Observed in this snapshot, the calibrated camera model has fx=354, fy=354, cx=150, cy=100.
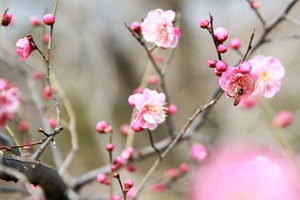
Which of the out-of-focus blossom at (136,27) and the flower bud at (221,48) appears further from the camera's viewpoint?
the out-of-focus blossom at (136,27)

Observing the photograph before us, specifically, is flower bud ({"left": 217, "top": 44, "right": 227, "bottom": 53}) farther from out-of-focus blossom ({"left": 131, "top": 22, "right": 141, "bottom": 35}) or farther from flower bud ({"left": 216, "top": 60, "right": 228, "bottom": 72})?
out-of-focus blossom ({"left": 131, "top": 22, "right": 141, "bottom": 35})

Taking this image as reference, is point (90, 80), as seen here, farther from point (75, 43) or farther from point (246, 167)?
point (246, 167)

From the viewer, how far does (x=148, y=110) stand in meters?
0.60

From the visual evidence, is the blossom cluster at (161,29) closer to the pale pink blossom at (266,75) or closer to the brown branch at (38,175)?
the pale pink blossom at (266,75)

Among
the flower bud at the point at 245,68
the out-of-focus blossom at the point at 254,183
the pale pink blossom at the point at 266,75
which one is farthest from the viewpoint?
the out-of-focus blossom at the point at 254,183

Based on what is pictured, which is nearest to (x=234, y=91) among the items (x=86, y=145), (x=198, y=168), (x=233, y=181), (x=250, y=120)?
(x=233, y=181)

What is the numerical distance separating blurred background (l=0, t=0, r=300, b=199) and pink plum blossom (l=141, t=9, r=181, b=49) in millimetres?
1938

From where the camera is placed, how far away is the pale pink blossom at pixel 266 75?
2.09 ft

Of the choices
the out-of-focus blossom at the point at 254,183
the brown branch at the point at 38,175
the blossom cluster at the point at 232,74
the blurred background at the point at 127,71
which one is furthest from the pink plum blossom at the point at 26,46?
the blurred background at the point at 127,71

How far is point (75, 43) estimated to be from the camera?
3.37m

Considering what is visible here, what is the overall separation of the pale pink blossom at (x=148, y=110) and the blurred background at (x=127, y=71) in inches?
77.6

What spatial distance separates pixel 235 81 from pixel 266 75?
0.51ft

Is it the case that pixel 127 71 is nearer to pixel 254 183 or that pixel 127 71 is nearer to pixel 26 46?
pixel 254 183

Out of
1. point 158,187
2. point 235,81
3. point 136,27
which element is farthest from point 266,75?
point 158,187
